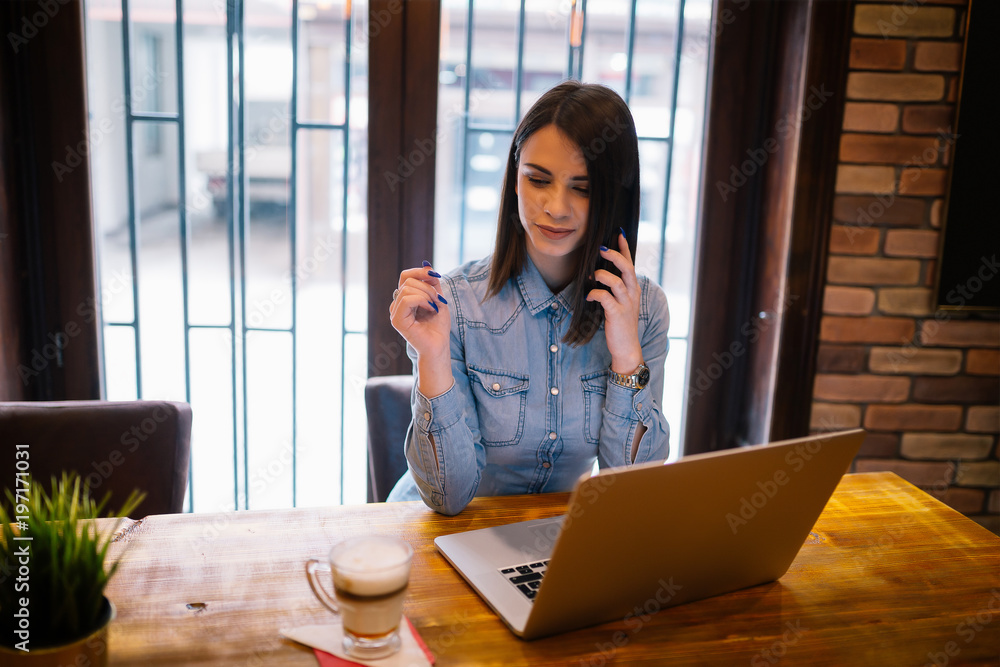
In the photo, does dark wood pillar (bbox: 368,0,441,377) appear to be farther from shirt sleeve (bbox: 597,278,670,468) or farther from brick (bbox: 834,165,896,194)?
brick (bbox: 834,165,896,194)

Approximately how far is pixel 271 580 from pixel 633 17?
1666mm

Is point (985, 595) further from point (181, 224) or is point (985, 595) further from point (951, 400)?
point (181, 224)

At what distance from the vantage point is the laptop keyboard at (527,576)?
2.81ft

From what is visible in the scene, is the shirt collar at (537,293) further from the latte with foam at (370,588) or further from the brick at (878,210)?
the brick at (878,210)

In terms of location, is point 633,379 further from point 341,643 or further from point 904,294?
point 904,294

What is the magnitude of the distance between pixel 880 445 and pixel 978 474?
0.98ft

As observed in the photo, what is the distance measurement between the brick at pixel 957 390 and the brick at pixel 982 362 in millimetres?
21

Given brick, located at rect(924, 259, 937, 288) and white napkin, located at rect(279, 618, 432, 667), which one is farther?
brick, located at rect(924, 259, 937, 288)

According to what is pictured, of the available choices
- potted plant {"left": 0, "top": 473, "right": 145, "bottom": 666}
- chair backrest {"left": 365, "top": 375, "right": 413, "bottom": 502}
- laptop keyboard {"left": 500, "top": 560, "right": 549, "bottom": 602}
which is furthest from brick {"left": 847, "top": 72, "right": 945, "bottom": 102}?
potted plant {"left": 0, "top": 473, "right": 145, "bottom": 666}

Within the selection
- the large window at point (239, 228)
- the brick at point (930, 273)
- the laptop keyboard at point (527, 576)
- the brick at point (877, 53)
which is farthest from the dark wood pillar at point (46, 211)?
the brick at point (930, 273)

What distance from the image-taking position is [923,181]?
5.96 feet

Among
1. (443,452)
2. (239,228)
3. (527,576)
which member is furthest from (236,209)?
(527,576)

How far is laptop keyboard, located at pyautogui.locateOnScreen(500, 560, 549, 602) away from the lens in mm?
856

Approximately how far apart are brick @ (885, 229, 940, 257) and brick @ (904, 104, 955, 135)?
24 cm
